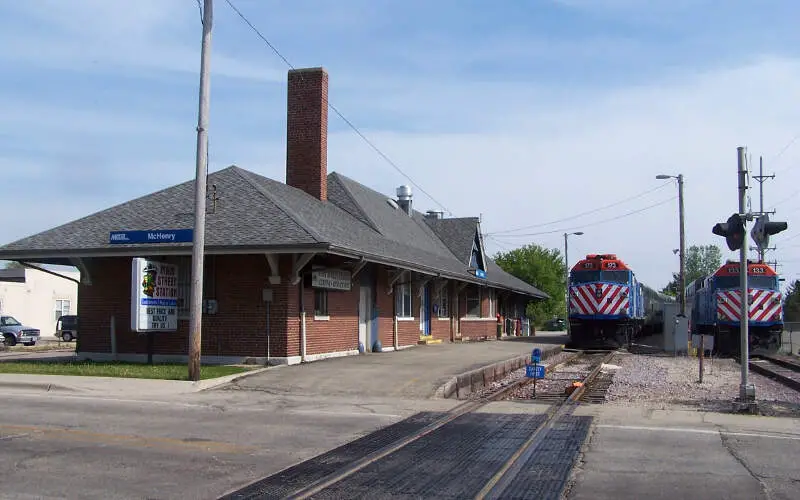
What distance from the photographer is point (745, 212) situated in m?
13.4

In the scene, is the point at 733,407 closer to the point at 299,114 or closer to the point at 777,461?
the point at 777,461

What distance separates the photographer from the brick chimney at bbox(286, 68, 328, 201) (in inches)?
951

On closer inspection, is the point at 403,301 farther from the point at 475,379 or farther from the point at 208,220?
the point at 475,379

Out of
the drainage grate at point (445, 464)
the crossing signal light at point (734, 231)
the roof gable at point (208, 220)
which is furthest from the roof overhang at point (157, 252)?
the crossing signal light at point (734, 231)

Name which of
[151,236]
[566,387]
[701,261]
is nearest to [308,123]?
[151,236]

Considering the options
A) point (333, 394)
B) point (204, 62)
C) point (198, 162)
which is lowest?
point (333, 394)

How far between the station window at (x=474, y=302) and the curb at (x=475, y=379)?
1484 centimetres

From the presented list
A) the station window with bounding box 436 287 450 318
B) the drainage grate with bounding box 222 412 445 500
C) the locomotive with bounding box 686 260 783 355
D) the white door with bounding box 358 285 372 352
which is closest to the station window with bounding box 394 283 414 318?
the white door with bounding box 358 285 372 352

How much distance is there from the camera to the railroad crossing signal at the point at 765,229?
12.8 meters

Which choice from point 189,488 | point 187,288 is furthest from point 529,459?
point 187,288

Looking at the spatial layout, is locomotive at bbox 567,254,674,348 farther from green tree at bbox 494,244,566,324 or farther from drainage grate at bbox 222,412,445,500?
green tree at bbox 494,244,566,324

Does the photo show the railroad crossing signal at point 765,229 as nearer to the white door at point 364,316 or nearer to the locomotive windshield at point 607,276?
the white door at point 364,316

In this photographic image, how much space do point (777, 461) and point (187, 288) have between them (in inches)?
569

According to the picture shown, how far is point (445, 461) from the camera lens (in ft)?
28.2
